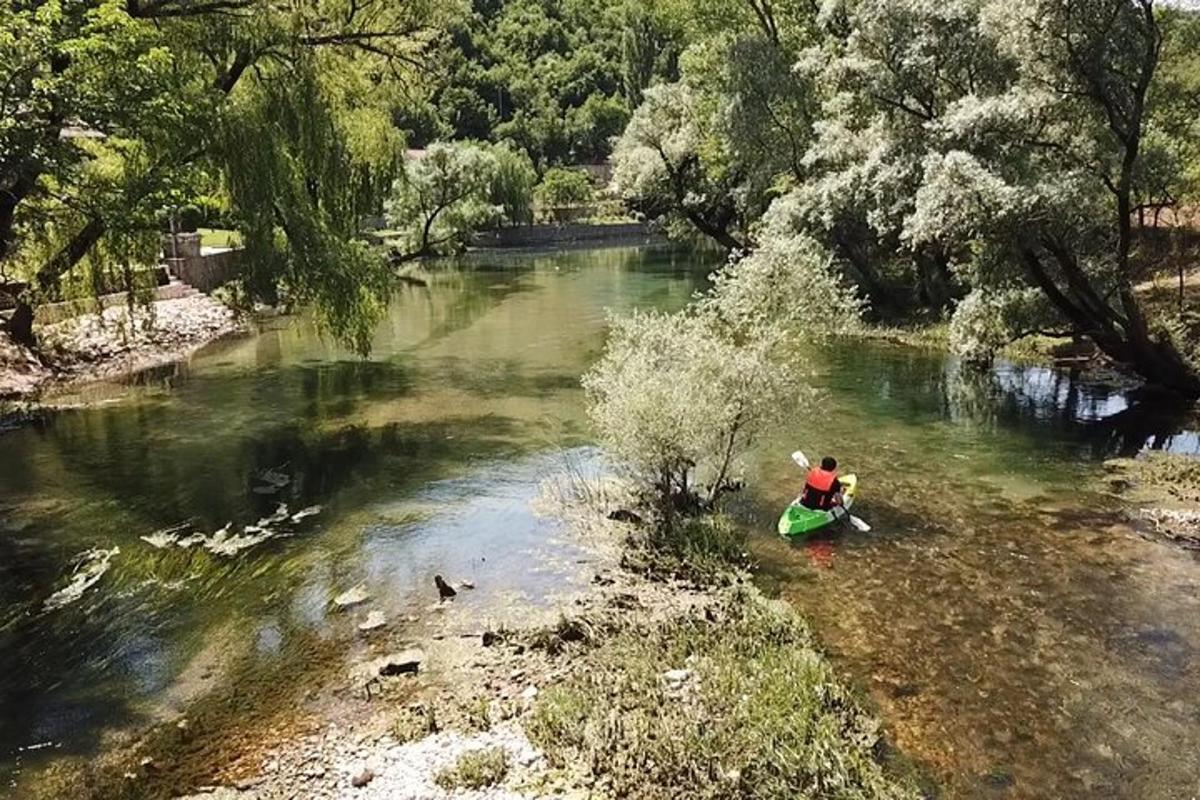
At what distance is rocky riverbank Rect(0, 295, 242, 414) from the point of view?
23234 millimetres

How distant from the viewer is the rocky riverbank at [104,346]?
2323 centimetres

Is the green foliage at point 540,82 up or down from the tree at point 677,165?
up

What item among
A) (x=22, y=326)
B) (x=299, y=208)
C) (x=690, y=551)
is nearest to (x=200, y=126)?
(x=299, y=208)

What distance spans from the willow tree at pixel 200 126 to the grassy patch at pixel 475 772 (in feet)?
41.1

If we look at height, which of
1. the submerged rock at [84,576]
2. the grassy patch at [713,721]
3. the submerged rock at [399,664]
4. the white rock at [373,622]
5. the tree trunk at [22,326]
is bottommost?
the submerged rock at [84,576]

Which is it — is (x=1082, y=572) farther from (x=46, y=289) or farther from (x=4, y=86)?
(x=46, y=289)

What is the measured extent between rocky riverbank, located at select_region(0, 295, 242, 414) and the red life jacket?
57.5 feet

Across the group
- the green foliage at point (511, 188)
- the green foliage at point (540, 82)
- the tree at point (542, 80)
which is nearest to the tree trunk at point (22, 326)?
the green foliage at point (511, 188)

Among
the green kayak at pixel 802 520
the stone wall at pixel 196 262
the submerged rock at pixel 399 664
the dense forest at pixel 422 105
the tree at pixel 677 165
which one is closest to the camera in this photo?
the submerged rock at pixel 399 664

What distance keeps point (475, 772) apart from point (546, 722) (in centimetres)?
91

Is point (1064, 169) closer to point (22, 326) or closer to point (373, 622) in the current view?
point (373, 622)

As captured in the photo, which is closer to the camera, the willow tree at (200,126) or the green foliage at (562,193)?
the willow tree at (200,126)

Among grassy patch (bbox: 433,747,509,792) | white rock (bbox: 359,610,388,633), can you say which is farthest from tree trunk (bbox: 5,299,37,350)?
grassy patch (bbox: 433,747,509,792)

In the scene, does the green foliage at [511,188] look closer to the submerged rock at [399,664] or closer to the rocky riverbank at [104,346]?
the rocky riverbank at [104,346]
